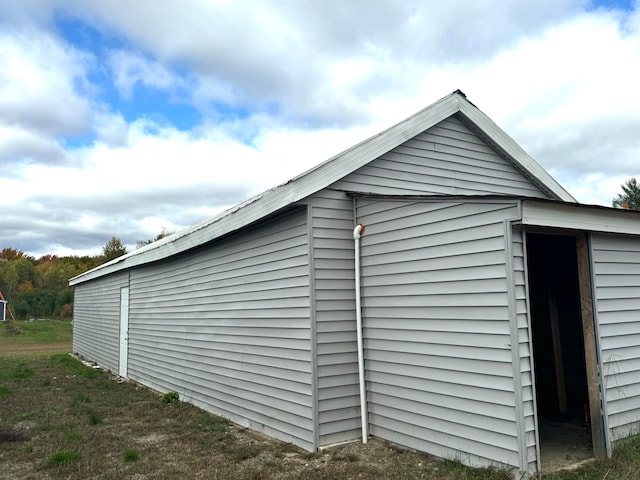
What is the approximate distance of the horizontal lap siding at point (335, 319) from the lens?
4.99m

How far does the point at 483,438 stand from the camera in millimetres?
3838

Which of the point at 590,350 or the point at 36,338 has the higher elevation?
the point at 590,350

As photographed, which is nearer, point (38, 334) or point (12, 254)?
point (38, 334)

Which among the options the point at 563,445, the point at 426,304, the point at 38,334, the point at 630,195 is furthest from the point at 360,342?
the point at 630,195

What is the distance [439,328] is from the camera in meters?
4.33

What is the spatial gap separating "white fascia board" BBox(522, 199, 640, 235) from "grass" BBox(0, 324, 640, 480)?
1.94 m

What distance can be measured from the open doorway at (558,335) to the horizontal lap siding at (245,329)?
116 inches

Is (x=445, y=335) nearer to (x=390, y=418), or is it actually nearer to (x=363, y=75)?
(x=390, y=418)

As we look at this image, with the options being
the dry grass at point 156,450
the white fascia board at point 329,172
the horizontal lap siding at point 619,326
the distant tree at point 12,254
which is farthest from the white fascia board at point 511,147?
the distant tree at point 12,254

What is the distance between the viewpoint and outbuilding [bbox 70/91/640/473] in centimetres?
385

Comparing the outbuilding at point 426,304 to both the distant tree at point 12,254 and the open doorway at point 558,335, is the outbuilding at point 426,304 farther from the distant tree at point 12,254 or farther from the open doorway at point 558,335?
the distant tree at point 12,254

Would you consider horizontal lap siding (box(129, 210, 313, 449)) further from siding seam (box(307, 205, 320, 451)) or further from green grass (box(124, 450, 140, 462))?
green grass (box(124, 450, 140, 462))

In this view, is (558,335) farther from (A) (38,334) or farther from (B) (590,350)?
(A) (38,334)

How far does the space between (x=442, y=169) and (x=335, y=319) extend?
8.94 ft
